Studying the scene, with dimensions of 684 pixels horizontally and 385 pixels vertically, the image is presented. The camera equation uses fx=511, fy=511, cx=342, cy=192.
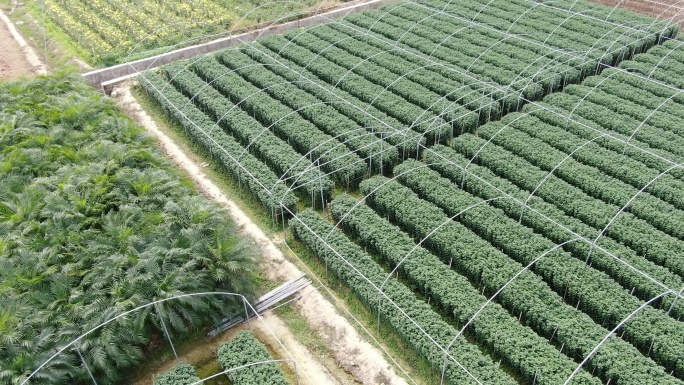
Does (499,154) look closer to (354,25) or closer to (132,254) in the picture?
(132,254)

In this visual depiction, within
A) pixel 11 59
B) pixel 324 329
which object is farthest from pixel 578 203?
pixel 11 59

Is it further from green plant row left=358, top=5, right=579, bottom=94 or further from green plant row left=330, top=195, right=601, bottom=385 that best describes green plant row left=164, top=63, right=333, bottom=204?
green plant row left=358, top=5, right=579, bottom=94

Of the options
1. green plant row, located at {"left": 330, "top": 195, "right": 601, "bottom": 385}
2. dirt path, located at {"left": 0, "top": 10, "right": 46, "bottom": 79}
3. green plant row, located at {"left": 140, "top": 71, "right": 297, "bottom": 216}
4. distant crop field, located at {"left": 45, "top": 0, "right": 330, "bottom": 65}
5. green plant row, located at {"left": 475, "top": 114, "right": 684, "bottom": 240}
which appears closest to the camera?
green plant row, located at {"left": 330, "top": 195, "right": 601, "bottom": 385}

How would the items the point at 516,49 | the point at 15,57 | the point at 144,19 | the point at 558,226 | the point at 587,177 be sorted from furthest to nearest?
the point at 144,19 < the point at 15,57 < the point at 516,49 < the point at 587,177 < the point at 558,226

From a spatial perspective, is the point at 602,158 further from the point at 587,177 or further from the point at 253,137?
the point at 253,137

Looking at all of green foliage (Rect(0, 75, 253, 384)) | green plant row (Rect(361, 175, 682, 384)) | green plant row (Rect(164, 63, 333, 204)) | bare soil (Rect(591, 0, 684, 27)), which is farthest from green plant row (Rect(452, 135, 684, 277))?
bare soil (Rect(591, 0, 684, 27))

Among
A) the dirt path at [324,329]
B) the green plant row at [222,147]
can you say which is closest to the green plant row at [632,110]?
the green plant row at [222,147]
